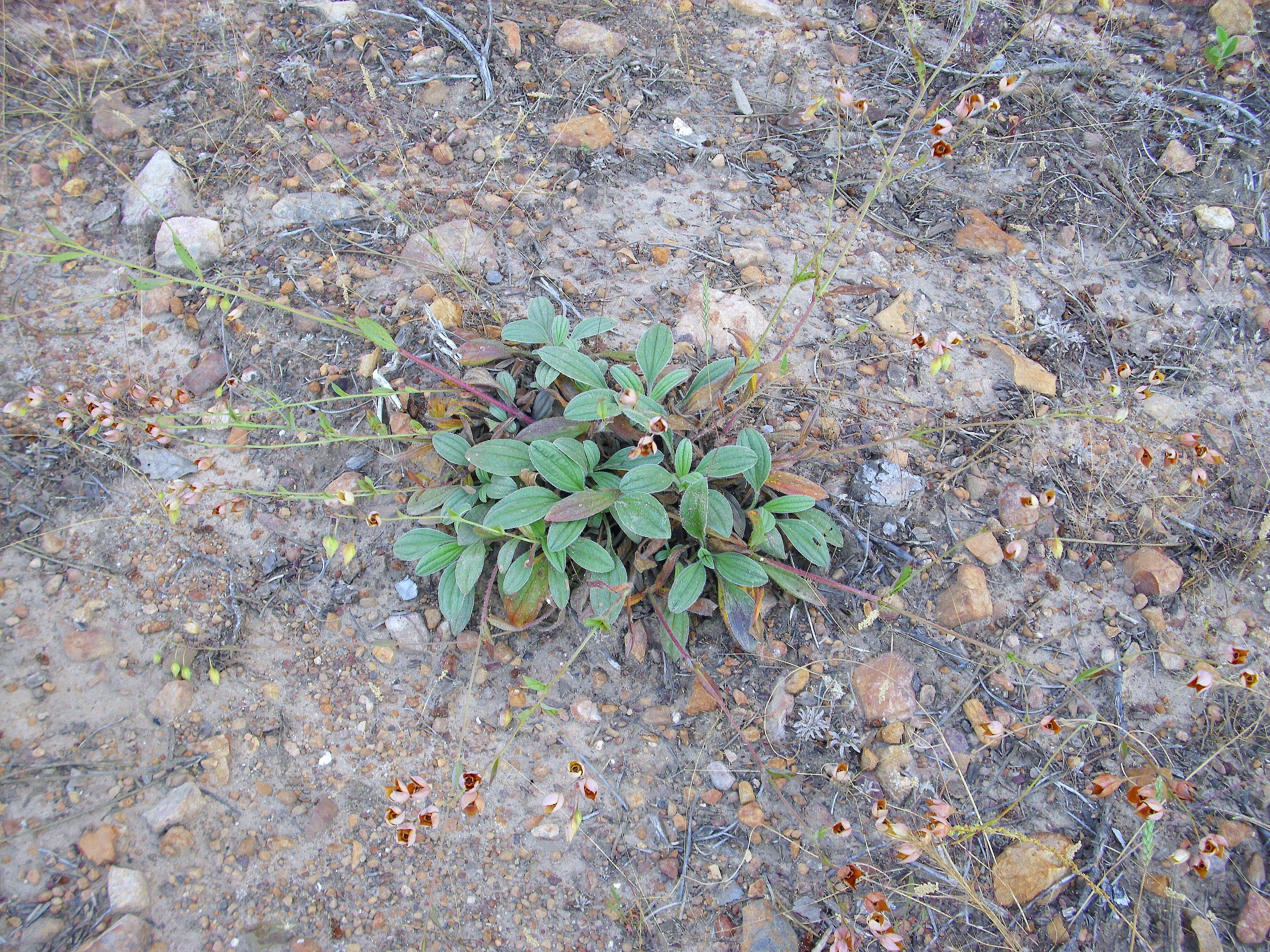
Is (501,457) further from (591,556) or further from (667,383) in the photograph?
(667,383)

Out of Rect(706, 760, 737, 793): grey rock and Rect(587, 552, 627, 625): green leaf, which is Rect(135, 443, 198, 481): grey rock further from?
Rect(706, 760, 737, 793): grey rock

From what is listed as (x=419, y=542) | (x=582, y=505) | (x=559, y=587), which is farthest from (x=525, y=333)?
(x=559, y=587)

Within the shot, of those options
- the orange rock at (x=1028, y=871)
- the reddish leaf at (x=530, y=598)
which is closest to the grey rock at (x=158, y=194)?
the reddish leaf at (x=530, y=598)

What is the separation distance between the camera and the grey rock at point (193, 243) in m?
3.21

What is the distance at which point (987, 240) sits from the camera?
11.3 ft

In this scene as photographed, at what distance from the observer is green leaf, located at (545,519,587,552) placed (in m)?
2.38

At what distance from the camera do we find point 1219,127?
12.0ft

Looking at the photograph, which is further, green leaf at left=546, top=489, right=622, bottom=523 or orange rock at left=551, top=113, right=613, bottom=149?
orange rock at left=551, top=113, right=613, bottom=149

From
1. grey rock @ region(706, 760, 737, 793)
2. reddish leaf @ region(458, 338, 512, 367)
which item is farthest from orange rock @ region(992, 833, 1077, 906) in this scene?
reddish leaf @ region(458, 338, 512, 367)

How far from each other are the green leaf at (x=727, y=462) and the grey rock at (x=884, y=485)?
0.62 metres

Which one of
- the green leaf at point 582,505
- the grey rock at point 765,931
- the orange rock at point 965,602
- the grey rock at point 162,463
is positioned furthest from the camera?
the grey rock at point 162,463

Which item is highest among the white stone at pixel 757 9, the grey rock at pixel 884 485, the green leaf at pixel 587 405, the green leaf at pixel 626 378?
the white stone at pixel 757 9

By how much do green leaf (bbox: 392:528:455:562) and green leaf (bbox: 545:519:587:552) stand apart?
410 millimetres

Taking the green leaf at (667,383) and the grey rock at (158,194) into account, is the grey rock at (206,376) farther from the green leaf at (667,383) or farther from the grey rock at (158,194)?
the green leaf at (667,383)
